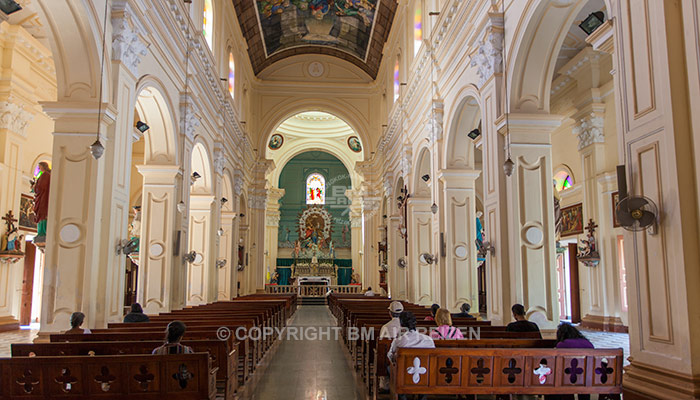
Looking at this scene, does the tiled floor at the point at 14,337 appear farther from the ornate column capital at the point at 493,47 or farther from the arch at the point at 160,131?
the ornate column capital at the point at 493,47

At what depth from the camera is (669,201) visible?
4.72 m

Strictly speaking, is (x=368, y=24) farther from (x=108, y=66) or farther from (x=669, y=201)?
(x=669, y=201)

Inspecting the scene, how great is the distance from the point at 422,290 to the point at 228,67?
9746 mm

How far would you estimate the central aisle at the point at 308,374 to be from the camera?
6562 mm

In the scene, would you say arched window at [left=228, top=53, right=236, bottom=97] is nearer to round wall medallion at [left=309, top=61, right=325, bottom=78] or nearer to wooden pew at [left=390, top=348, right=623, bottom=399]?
round wall medallion at [left=309, top=61, right=325, bottom=78]

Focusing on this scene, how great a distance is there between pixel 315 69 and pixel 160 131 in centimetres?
1543

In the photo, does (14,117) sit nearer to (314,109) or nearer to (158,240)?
(158,240)

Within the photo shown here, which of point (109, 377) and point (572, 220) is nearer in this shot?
point (109, 377)

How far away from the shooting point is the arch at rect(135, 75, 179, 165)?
38.1 ft

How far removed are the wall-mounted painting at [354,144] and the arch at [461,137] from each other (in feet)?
73.2

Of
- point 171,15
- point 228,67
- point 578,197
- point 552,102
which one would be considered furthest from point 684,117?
point 228,67

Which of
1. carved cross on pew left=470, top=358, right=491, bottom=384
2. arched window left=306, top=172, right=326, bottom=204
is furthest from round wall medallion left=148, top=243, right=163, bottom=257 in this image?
arched window left=306, top=172, right=326, bottom=204

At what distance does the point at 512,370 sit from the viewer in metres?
5.15

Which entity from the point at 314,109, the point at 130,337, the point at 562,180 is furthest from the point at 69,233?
the point at 314,109
